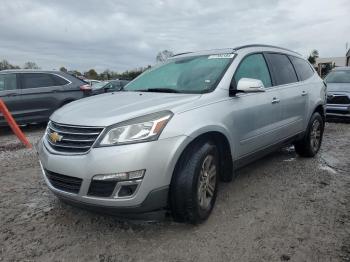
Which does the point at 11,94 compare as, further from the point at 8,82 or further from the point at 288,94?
the point at 288,94

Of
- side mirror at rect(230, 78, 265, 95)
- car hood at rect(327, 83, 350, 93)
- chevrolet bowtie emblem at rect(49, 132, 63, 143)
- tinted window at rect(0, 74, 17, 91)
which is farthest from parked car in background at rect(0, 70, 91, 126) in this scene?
car hood at rect(327, 83, 350, 93)

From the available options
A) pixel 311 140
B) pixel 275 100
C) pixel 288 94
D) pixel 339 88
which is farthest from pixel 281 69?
pixel 339 88

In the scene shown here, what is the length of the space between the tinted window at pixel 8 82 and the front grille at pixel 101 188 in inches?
272

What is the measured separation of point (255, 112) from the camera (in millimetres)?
4148

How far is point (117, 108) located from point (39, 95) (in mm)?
6531

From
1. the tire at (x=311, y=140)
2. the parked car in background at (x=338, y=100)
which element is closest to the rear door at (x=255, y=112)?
the tire at (x=311, y=140)

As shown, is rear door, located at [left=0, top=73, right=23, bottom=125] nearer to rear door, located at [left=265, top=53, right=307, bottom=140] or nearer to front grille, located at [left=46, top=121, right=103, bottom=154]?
front grille, located at [left=46, top=121, right=103, bottom=154]

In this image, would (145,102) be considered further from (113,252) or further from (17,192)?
(17,192)

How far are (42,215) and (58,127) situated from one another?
3.39 feet

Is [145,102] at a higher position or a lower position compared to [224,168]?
higher

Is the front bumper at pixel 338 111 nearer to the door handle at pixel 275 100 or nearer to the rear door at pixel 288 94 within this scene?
the rear door at pixel 288 94

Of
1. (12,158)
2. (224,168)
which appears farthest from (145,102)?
(12,158)

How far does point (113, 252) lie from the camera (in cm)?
297

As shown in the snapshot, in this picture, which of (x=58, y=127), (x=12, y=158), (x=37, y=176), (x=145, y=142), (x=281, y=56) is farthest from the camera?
(x=12, y=158)
